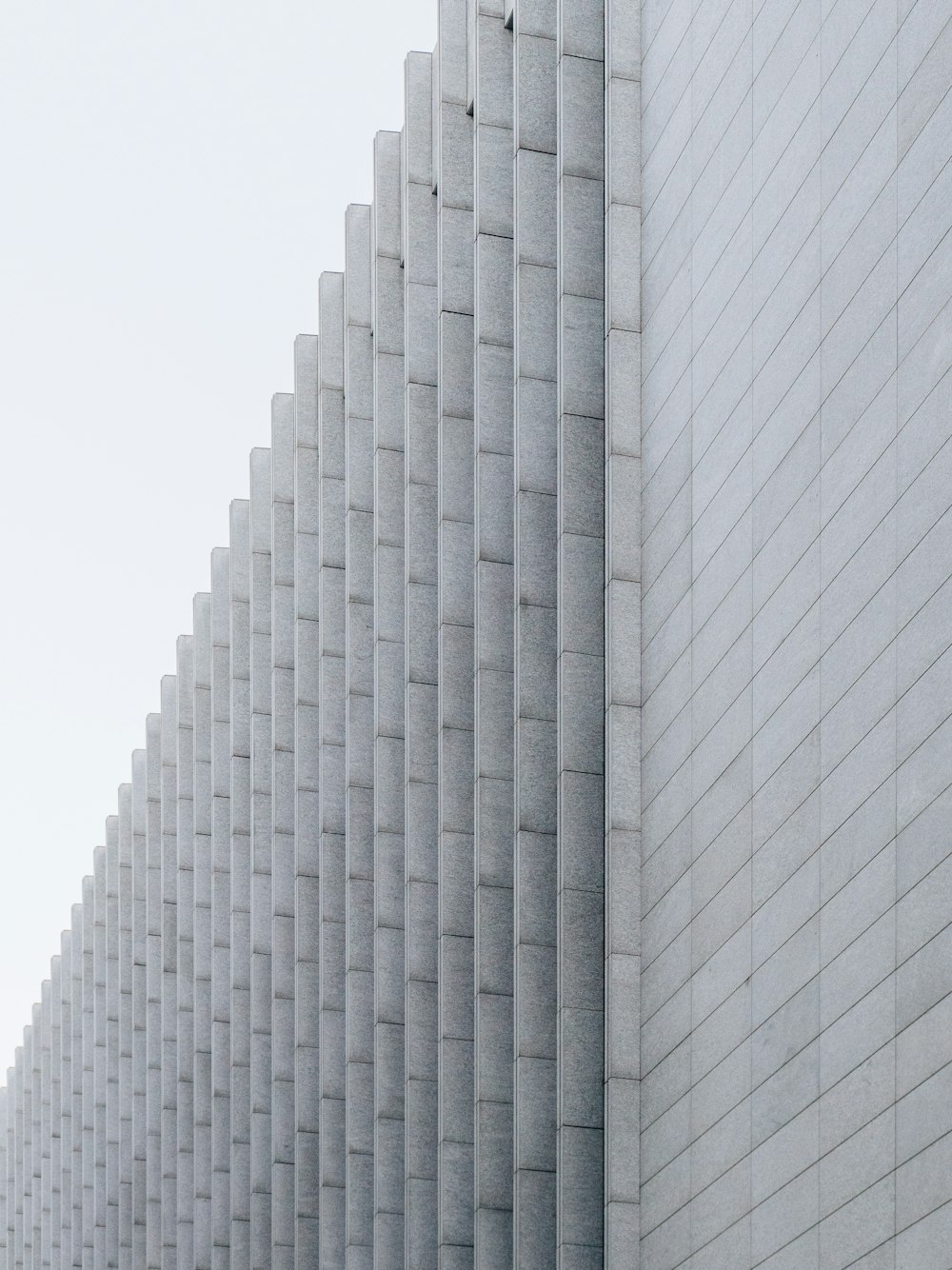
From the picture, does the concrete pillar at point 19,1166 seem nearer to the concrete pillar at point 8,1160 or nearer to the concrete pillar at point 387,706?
the concrete pillar at point 8,1160

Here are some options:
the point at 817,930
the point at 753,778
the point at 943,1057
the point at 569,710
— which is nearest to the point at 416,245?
the point at 569,710

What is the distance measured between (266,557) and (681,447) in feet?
76.5

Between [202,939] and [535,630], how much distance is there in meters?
24.4

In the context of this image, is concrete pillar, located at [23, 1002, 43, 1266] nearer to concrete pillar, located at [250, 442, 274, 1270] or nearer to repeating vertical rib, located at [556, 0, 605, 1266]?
concrete pillar, located at [250, 442, 274, 1270]

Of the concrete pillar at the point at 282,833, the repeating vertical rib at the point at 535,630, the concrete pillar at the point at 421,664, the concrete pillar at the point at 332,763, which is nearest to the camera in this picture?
the repeating vertical rib at the point at 535,630

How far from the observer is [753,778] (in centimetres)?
2584

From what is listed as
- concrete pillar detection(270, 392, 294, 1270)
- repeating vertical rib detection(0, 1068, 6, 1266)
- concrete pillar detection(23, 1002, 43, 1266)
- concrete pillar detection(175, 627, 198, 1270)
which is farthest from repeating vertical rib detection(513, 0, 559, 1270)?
repeating vertical rib detection(0, 1068, 6, 1266)

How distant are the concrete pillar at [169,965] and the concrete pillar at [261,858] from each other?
8.91 m

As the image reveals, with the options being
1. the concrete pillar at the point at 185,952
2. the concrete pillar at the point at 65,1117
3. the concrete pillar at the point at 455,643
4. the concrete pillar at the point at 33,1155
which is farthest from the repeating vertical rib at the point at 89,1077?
the concrete pillar at the point at 455,643

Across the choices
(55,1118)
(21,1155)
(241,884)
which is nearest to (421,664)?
(241,884)

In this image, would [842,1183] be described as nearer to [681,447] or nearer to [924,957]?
[924,957]

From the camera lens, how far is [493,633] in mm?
34250

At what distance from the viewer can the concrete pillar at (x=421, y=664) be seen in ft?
120

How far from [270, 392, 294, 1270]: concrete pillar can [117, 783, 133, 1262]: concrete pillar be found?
15.9 m
